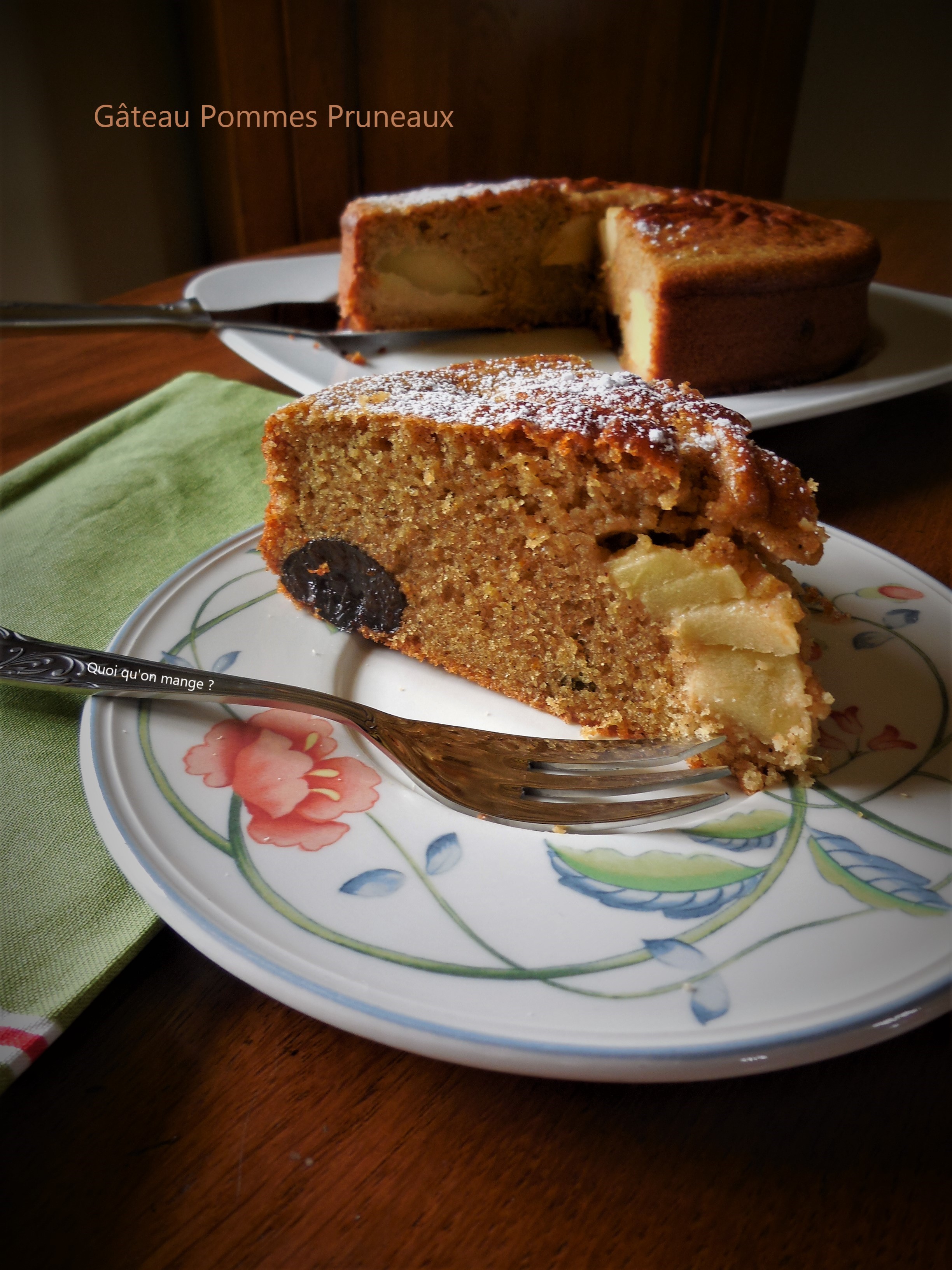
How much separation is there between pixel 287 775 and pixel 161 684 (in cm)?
20

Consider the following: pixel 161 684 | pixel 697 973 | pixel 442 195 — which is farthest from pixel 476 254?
pixel 697 973

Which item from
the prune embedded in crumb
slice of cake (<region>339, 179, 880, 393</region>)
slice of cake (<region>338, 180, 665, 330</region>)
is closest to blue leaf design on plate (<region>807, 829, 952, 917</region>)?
the prune embedded in crumb

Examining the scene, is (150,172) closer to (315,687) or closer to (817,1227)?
(315,687)

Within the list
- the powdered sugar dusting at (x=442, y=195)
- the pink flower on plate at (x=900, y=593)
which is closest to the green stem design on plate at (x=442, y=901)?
the pink flower on plate at (x=900, y=593)

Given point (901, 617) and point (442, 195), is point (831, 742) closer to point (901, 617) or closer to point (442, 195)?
point (901, 617)

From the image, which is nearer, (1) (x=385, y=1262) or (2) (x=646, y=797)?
(1) (x=385, y=1262)

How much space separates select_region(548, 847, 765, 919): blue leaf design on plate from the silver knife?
5.81 ft

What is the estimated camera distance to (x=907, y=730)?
108 centimetres

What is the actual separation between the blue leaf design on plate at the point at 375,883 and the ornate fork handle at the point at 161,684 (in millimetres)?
216

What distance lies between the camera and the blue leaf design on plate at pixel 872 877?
0.83 metres

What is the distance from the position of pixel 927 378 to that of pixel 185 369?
1.78 metres

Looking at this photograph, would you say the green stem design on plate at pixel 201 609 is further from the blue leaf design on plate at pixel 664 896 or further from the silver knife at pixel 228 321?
the silver knife at pixel 228 321

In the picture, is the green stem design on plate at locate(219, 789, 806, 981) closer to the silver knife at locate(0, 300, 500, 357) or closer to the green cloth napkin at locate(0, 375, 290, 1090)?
the green cloth napkin at locate(0, 375, 290, 1090)

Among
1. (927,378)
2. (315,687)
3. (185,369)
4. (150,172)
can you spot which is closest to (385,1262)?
(315,687)
